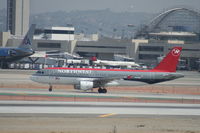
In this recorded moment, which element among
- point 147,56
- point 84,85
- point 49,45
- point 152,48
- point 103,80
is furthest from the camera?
point 49,45

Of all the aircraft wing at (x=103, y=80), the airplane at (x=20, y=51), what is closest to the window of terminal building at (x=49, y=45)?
the airplane at (x=20, y=51)

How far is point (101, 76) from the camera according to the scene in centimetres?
6988

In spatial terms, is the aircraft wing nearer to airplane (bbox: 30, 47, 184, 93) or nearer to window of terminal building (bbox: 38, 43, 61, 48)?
airplane (bbox: 30, 47, 184, 93)

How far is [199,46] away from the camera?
168m

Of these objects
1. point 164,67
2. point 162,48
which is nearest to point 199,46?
point 162,48

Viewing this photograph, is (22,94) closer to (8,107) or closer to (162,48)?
(8,107)

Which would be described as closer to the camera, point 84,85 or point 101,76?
point 84,85

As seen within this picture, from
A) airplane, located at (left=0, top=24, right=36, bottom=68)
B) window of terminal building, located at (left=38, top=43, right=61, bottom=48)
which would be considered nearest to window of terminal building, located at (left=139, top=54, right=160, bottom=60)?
window of terminal building, located at (left=38, top=43, right=61, bottom=48)

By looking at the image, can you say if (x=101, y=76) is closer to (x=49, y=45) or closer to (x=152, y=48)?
(x=152, y=48)

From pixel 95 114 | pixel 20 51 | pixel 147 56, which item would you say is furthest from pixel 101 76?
pixel 147 56

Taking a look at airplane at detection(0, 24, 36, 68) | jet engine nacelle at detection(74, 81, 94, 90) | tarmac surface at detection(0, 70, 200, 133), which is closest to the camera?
tarmac surface at detection(0, 70, 200, 133)

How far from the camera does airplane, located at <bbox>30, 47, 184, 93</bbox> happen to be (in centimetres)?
6838

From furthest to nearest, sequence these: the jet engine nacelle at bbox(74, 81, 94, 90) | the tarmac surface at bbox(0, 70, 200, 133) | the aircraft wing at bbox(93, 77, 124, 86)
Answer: the aircraft wing at bbox(93, 77, 124, 86) < the jet engine nacelle at bbox(74, 81, 94, 90) < the tarmac surface at bbox(0, 70, 200, 133)

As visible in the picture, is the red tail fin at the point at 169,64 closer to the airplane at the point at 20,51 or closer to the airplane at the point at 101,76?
the airplane at the point at 101,76
